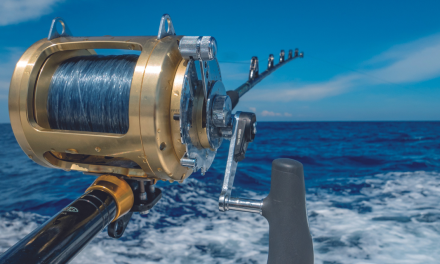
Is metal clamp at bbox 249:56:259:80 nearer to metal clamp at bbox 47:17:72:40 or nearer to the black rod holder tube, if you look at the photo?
metal clamp at bbox 47:17:72:40

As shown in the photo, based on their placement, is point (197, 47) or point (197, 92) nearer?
point (197, 47)

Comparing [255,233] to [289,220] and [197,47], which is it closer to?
[289,220]

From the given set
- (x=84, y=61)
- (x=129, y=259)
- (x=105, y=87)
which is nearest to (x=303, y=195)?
(x=105, y=87)

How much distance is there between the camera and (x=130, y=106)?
87 cm

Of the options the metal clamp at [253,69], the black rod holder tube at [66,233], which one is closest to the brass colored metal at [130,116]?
the black rod holder tube at [66,233]

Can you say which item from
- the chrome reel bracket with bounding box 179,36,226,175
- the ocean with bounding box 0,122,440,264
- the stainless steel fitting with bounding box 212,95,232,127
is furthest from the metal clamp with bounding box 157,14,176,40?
the ocean with bounding box 0,122,440,264

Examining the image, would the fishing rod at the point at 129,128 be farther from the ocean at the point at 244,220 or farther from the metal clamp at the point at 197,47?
the ocean at the point at 244,220

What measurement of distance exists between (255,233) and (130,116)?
8.07 feet

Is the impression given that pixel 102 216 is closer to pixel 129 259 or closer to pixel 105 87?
pixel 105 87

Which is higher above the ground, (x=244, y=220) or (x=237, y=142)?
(x=237, y=142)

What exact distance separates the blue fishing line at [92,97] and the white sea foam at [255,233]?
1.74 m

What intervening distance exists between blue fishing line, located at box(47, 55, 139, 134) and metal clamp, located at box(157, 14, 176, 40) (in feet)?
0.57

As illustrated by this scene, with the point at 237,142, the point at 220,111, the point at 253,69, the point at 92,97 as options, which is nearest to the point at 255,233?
the point at 253,69

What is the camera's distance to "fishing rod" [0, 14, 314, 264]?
2.81 feet
